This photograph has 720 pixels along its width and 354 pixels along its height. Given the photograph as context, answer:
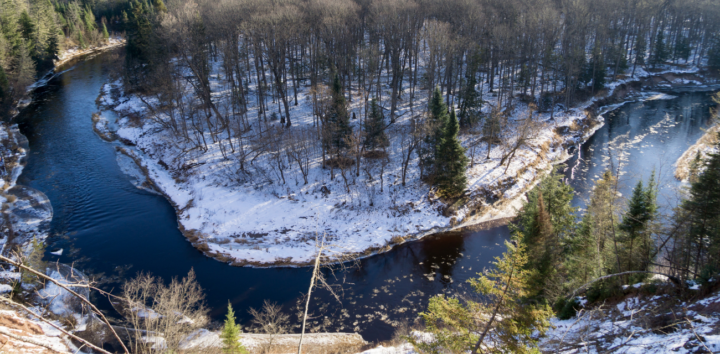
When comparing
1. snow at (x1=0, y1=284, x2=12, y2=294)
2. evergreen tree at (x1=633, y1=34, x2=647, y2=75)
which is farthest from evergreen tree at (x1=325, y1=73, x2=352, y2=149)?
evergreen tree at (x1=633, y1=34, x2=647, y2=75)

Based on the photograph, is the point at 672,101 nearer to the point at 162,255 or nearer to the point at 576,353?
the point at 576,353

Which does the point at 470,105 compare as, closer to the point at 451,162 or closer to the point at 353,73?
the point at 451,162

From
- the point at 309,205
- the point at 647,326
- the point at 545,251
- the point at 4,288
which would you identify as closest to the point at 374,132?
the point at 309,205

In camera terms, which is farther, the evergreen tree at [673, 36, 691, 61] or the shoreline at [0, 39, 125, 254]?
the evergreen tree at [673, 36, 691, 61]

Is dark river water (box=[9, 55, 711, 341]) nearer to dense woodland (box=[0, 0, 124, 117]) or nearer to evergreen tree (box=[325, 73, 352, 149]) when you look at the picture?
evergreen tree (box=[325, 73, 352, 149])

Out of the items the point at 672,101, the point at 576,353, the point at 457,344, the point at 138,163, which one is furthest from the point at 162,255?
the point at 672,101

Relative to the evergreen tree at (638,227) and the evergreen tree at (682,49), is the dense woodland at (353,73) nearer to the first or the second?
the evergreen tree at (682,49)

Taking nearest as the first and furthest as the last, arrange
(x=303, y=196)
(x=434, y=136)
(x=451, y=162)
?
(x=451, y=162), (x=303, y=196), (x=434, y=136)
